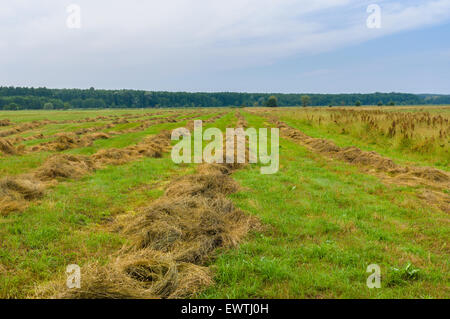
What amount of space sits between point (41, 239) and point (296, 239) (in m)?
4.60

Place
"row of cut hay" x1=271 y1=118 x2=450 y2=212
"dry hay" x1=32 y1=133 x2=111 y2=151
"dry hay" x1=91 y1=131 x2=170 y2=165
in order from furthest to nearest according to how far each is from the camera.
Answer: "dry hay" x1=32 y1=133 x2=111 y2=151, "dry hay" x1=91 y1=131 x2=170 y2=165, "row of cut hay" x1=271 y1=118 x2=450 y2=212

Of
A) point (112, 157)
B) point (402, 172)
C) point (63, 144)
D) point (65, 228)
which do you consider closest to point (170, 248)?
point (65, 228)

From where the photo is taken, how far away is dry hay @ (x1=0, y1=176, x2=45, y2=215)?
6246 millimetres

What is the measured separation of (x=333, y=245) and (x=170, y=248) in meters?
2.72

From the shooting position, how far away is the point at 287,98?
195 metres

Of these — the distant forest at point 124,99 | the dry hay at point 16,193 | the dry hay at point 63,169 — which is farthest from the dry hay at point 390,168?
the distant forest at point 124,99

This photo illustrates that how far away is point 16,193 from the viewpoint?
6879 millimetres

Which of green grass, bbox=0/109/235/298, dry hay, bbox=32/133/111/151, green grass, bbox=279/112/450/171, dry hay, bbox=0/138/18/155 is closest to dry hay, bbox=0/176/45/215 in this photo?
green grass, bbox=0/109/235/298

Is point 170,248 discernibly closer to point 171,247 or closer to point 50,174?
point 171,247

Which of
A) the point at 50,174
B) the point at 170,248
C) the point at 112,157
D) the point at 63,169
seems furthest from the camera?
the point at 112,157

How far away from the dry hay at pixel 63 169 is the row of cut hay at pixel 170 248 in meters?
4.35

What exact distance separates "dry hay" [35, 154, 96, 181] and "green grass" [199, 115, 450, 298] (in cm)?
599

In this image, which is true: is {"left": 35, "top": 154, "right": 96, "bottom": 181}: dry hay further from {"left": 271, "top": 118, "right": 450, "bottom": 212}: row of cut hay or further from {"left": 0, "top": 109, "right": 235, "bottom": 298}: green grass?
{"left": 271, "top": 118, "right": 450, "bottom": 212}: row of cut hay

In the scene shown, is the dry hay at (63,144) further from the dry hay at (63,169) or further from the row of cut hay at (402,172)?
the row of cut hay at (402,172)
